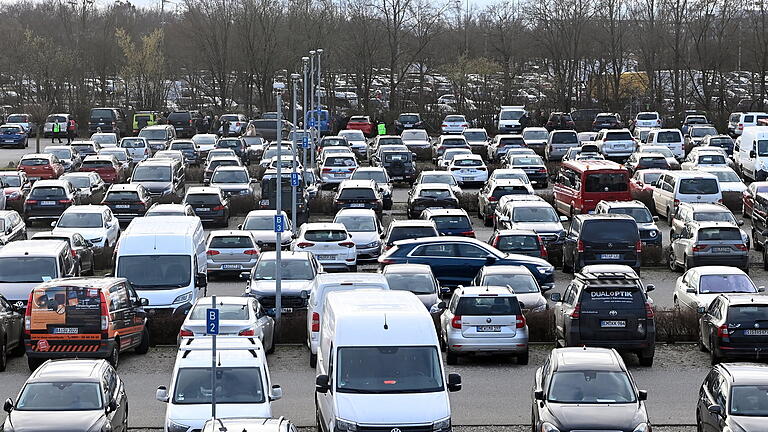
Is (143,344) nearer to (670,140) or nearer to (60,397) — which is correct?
(60,397)

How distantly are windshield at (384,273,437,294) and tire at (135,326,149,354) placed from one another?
15.9 feet

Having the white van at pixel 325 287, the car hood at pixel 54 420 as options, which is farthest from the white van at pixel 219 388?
the white van at pixel 325 287

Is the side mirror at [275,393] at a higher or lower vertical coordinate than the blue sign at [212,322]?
lower

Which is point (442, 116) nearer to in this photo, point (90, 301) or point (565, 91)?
point (565, 91)

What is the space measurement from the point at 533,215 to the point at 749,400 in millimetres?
20617

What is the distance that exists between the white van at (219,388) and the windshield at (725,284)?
12.3 meters

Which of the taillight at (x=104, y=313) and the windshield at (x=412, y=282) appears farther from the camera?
the windshield at (x=412, y=282)

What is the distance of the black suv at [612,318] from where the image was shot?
22812mm

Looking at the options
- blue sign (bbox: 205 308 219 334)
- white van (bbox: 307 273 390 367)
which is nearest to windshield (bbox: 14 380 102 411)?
blue sign (bbox: 205 308 219 334)

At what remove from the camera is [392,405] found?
15922 millimetres

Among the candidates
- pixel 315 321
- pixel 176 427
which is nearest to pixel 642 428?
pixel 176 427

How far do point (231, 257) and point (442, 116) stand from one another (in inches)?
2070

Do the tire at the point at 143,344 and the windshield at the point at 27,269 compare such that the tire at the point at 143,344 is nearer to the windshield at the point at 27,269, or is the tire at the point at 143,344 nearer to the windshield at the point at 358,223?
the windshield at the point at 27,269

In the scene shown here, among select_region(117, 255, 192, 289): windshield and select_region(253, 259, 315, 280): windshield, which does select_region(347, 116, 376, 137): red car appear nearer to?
select_region(253, 259, 315, 280): windshield
